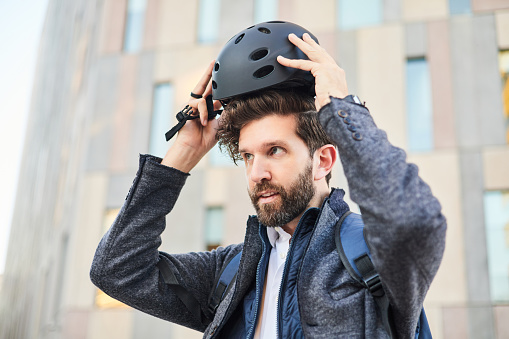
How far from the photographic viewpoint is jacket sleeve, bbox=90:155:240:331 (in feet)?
A: 9.71

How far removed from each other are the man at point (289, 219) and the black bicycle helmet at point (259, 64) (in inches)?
0.4

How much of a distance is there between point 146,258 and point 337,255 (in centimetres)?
111

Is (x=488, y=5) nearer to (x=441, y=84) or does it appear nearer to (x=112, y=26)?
(x=441, y=84)

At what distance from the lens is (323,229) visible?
99.1 inches

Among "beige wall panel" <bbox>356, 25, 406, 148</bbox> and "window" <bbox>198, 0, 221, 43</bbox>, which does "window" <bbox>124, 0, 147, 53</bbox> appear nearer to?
"window" <bbox>198, 0, 221, 43</bbox>

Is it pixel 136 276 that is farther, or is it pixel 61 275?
pixel 61 275

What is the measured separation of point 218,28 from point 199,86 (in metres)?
9.56

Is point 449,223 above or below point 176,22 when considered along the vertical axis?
below

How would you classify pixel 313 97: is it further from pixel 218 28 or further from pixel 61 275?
pixel 61 275

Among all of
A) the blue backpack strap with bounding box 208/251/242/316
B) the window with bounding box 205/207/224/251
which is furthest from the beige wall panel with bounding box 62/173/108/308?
the blue backpack strap with bounding box 208/251/242/316

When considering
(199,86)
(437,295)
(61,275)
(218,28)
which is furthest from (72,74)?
(199,86)

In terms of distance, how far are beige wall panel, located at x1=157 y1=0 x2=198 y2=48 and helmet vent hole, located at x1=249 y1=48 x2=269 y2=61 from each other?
998 centimetres

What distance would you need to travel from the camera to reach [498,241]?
381 inches

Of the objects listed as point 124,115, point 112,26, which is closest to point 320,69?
point 124,115
